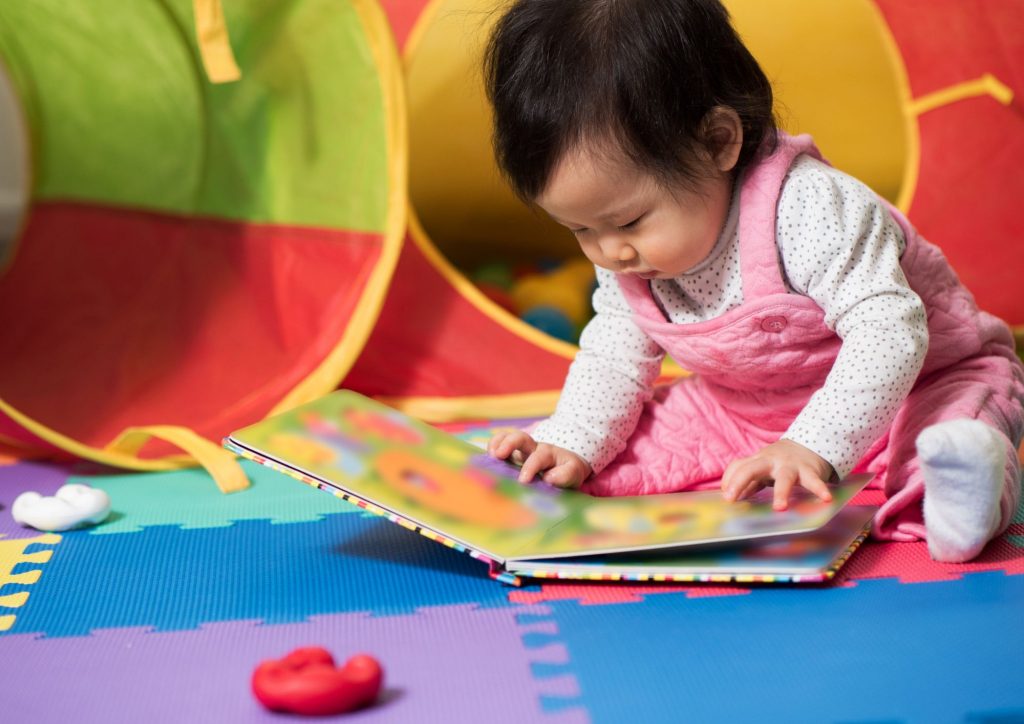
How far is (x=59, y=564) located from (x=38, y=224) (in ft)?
2.95

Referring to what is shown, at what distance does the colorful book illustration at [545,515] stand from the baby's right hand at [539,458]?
0.01 m

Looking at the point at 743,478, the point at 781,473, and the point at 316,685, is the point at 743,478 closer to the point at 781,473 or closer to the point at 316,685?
the point at 781,473

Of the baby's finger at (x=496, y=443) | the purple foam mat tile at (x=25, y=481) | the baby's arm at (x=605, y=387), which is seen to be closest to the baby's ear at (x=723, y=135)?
the baby's arm at (x=605, y=387)

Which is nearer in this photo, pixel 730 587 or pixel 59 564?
pixel 730 587

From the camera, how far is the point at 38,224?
6.05 feet

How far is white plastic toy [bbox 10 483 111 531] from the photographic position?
1188mm

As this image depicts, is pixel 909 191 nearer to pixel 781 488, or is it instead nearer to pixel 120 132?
pixel 781 488

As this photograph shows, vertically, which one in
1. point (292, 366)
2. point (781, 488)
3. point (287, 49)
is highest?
point (287, 49)

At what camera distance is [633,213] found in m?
1.03

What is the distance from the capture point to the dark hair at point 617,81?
99cm

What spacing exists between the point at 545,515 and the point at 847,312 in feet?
1.03

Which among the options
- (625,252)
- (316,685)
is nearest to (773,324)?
(625,252)

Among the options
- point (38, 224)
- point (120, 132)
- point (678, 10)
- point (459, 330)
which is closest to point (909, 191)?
point (459, 330)

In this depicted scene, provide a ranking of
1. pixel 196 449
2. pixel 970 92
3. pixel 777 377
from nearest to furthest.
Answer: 1. pixel 777 377
2. pixel 196 449
3. pixel 970 92
